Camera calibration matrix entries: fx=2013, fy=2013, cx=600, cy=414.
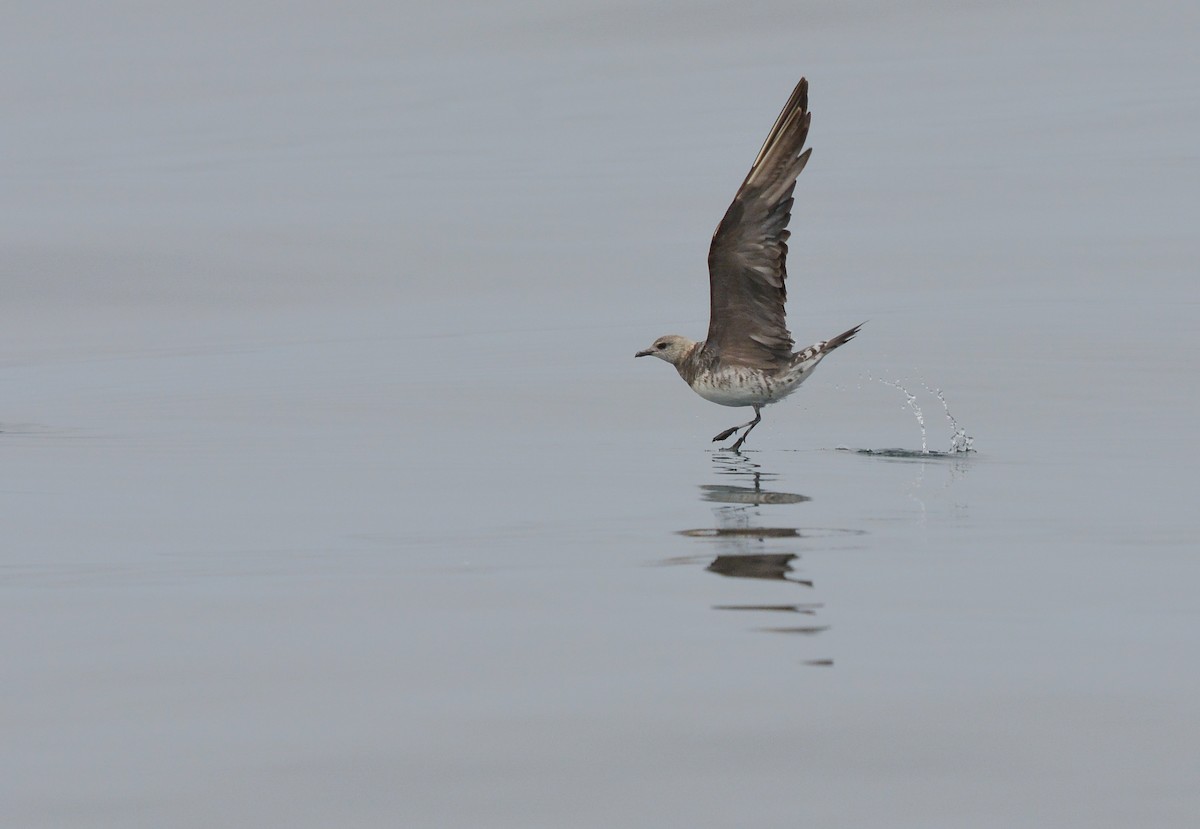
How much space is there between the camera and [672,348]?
14.5 metres

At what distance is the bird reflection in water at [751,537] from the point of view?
741 cm

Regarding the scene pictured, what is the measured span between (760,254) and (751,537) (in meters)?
3.96

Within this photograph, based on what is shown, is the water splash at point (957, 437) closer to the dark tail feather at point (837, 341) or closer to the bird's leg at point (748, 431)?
the dark tail feather at point (837, 341)

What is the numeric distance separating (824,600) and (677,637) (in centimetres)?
75

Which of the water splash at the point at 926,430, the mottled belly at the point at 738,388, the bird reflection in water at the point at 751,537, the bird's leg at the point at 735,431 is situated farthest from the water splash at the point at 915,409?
the bird reflection in water at the point at 751,537

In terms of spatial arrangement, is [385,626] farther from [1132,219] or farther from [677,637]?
[1132,219]

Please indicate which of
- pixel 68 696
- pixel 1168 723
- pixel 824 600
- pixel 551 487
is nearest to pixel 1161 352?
pixel 551 487

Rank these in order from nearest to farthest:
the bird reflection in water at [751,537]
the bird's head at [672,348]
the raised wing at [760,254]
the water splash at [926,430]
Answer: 1. the bird reflection in water at [751,537]
2. the water splash at [926,430]
3. the raised wing at [760,254]
4. the bird's head at [672,348]

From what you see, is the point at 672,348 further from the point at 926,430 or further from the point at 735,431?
the point at 926,430

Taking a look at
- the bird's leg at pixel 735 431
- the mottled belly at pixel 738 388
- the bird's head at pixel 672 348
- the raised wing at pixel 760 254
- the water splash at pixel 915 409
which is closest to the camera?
the raised wing at pixel 760 254

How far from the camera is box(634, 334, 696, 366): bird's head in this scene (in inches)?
567

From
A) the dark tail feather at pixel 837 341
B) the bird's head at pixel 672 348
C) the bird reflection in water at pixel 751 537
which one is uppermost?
the bird's head at pixel 672 348

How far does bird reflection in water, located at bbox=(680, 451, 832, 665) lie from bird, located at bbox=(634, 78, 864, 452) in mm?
1511

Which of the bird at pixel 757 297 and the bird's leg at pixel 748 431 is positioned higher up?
the bird at pixel 757 297
